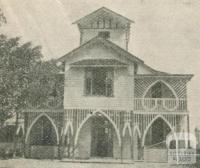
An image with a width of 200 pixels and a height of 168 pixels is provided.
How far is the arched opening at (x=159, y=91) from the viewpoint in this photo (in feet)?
84.6

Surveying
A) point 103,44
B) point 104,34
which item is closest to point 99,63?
point 103,44

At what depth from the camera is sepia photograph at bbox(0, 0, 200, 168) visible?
23.1m

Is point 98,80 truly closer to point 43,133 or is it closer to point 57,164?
point 43,133

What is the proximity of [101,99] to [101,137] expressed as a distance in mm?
1623

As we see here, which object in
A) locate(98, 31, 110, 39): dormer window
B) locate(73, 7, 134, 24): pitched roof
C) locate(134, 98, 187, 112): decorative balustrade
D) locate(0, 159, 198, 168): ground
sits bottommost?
locate(0, 159, 198, 168): ground

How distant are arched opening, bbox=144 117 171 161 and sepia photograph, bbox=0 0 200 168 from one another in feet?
0.14

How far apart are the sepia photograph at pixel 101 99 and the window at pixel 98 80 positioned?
4cm

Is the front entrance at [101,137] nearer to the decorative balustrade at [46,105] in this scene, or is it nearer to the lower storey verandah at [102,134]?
the lower storey verandah at [102,134]

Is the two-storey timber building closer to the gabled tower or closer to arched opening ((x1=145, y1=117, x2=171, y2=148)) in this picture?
arched opening ((x1=145, y1=117, x2=171, y2=148))

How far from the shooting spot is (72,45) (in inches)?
1020

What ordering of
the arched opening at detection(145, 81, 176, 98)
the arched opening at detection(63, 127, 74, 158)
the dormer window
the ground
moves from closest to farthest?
the ground
the arched opening at detection(63, 127, 74, 158)
the arched opening at detection(145, 81, 176, 98)
the dormer window

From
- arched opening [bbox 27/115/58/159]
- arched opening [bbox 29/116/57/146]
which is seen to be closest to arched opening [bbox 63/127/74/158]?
arched opening [bbox 27/115/58/159]

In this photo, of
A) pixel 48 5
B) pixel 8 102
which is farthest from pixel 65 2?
pixel 8 102

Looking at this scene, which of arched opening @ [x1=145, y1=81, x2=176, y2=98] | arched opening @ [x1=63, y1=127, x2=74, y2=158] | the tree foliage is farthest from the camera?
arched opening @ [x1=145, y1=81, x2=176, y2=98]
